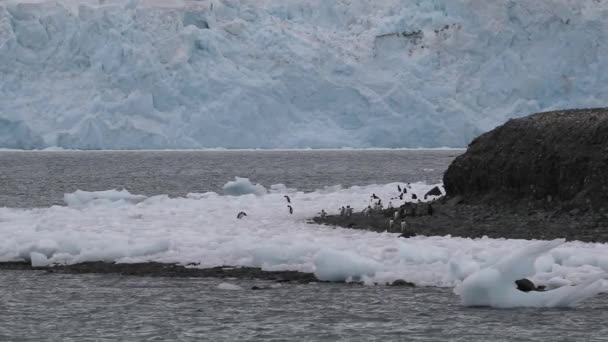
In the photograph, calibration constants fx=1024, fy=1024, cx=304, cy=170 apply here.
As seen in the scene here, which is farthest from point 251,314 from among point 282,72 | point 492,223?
point 282,72

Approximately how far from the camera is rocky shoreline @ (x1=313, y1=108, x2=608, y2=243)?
59.6ft

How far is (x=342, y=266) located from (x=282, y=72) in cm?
5727

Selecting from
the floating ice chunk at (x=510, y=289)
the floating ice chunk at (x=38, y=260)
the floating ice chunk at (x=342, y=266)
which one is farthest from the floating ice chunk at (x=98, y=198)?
the floating ice chunk at (x=510, y=289)

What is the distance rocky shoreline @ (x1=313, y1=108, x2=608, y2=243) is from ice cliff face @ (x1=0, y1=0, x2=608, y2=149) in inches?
1913

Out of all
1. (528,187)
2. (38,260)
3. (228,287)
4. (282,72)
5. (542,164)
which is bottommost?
(228,287)

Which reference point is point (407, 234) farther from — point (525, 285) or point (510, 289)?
point (510, 289)

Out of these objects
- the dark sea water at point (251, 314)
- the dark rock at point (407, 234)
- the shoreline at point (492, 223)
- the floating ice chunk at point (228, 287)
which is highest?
the shoreline at point (492, 223)

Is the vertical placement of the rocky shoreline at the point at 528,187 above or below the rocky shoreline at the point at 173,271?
above

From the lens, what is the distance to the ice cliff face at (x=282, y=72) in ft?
226

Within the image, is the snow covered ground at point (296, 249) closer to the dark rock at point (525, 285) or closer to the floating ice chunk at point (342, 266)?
the floating ice chunk at point (342, 266)

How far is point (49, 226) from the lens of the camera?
19.7 meters

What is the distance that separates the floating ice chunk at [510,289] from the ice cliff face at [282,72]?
56545 millimetres

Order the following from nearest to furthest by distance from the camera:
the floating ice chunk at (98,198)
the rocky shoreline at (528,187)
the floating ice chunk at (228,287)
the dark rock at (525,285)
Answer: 1. the dark rock at (525,285)
2. the floating ice chunk at (228,287)
3. the rocky shoreline at (528,187)
4. the floating ice chunk at (98,198)

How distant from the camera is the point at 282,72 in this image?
71125 millimetres
